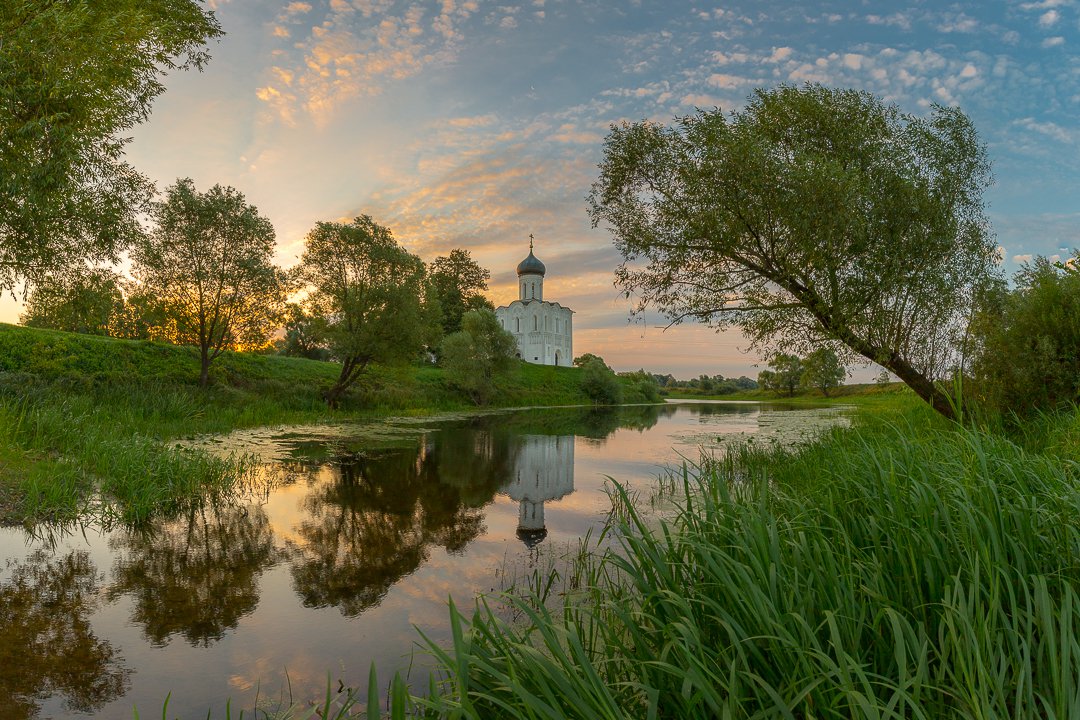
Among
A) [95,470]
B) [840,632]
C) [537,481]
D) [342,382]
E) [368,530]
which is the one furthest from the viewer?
[342,382]

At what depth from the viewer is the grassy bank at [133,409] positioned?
7.28 m

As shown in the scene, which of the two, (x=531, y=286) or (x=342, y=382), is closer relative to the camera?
(x=342, y=382)

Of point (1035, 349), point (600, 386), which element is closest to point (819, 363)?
point (1035, 349)

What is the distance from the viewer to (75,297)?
13336mm

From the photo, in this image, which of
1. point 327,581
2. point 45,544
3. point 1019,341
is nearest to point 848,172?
point 1019,341

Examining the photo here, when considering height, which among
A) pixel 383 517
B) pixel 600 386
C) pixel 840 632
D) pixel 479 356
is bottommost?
pixel 383 517

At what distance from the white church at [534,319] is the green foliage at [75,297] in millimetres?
68892

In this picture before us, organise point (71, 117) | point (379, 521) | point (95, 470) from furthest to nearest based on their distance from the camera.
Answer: point (71, 117)
point (95, 470)
point (379, 521)

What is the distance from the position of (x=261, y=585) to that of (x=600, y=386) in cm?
5711

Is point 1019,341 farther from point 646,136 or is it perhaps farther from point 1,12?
point 1,12

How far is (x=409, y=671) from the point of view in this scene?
359cm

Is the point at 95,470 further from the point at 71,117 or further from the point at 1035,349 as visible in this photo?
the point at 1035,349

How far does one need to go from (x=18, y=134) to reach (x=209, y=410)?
11036 millimetres

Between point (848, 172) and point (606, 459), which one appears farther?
point (606, 459)
